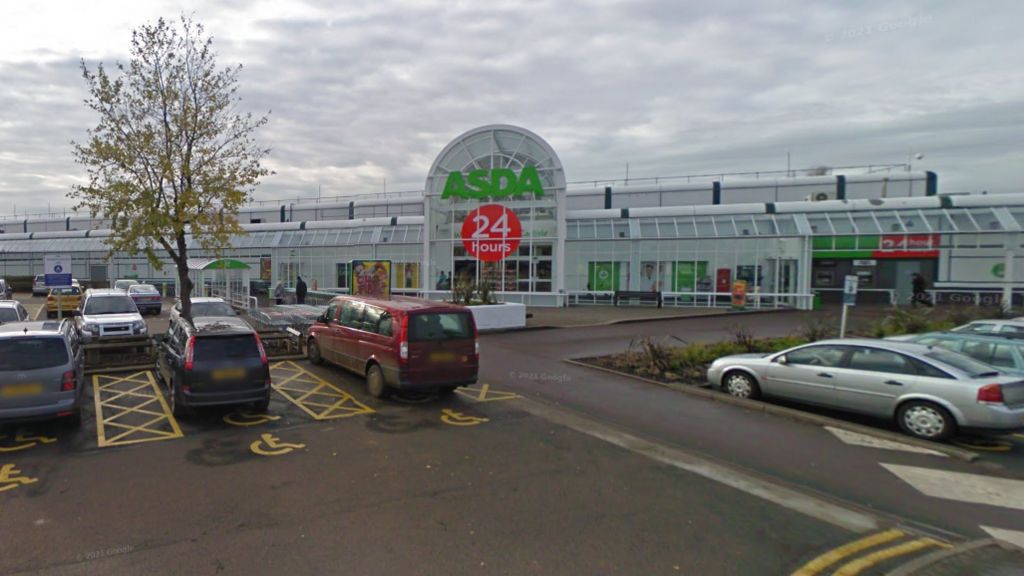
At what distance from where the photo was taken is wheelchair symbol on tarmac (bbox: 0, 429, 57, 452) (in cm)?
754

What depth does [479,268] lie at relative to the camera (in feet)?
103

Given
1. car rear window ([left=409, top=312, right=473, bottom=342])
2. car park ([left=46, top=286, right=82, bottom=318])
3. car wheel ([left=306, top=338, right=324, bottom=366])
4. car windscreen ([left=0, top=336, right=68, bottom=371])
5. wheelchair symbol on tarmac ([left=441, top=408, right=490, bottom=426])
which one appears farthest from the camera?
car park ([left=46, top=286, right=82, bottom=318])

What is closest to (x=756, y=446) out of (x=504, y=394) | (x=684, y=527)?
(x=684, y=527)

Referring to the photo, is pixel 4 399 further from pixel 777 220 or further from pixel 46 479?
pixel 777 220

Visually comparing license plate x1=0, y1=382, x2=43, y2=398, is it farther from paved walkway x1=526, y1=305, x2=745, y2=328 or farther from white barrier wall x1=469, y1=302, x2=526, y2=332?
paved walkway x1=526, y1=305, x2=745, y2=328

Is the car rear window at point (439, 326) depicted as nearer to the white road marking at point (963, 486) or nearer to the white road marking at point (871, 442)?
the white road marking at point (871, 442)

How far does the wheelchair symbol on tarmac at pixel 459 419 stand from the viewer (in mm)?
8984

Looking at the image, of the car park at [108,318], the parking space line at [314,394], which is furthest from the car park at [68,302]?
the parking space line at [314,394]

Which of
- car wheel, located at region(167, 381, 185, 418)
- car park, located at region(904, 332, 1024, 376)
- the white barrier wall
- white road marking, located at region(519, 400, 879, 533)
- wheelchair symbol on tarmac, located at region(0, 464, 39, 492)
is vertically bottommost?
wheelchair symbol on tarmac, located at region(0, 464, 39, 492)

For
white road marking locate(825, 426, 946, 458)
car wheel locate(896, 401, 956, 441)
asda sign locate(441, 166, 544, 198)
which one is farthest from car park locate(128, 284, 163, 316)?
car wheel locate(896, 401, 956, 441)

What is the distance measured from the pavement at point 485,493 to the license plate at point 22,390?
66 cm

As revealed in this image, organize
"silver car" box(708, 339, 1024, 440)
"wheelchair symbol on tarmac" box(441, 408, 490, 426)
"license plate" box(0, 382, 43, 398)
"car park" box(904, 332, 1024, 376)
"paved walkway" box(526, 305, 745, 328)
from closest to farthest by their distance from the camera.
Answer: "license plate" box(0, 382, 43, 398)
"silver car" box(708, 339, 1024, 440)
"wheelchair symbol on tarmac" box(441, 408, 490, 426)
"car park" box(904, 332, 1024, 376)
"paved walkway" box(526, 305, 745, 328)

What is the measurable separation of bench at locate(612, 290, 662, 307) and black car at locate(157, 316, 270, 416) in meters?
23.1

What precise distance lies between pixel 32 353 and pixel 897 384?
12.3 metres
